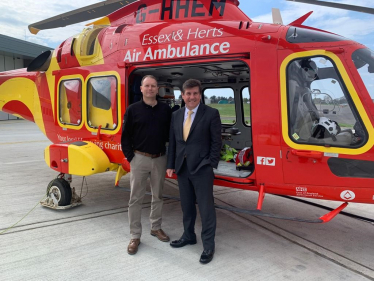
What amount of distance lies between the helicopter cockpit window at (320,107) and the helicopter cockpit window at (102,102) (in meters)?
2.54

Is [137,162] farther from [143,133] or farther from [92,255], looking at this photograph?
[92,255]

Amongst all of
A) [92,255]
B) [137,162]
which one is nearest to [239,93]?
[137,162]

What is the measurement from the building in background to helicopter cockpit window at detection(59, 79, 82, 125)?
2284 centimetres

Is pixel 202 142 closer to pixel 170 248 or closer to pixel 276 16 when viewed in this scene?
pixel 170 248

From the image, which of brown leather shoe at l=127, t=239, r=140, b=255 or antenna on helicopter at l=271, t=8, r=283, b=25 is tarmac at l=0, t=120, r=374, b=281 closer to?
brown leather shoe at l=127, t=239, r=140, b=255

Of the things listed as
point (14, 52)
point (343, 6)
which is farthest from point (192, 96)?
point (14, 52)

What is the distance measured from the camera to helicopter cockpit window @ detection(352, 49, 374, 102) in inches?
124

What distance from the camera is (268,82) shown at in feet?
11.2

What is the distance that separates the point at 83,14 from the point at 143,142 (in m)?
3.54

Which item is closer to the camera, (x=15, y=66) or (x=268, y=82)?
(x=268, y=82)

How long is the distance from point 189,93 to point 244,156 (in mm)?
1346

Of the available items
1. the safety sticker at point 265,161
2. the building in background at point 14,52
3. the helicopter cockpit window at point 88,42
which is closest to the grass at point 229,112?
the helicopter cockpit window at point 88,42

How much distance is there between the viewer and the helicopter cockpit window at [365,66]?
10.3 ft

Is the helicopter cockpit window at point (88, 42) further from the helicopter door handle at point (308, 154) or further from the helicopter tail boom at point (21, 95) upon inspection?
the helicopter door handle at point (308, 154)
